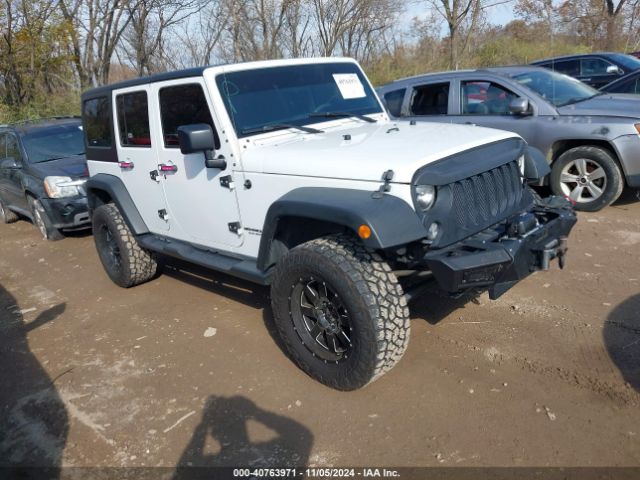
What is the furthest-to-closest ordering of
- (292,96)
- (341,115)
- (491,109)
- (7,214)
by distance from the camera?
(7,214)
(491,109)
(341,115)
(292,96)

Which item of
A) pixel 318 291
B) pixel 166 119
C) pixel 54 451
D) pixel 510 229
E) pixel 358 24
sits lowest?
pixel 54 451

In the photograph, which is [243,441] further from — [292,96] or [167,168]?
[292,96]

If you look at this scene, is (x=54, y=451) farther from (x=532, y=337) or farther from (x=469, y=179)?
(x=532, y=337)

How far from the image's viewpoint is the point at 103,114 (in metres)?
5.04

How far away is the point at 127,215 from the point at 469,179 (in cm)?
319

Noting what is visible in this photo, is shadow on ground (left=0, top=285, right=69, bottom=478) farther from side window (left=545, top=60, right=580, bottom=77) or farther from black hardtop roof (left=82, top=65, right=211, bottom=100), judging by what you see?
side window (left=545, top=60, right=580, bottom=77)

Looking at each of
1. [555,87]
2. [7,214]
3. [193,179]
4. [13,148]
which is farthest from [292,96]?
[7,214]

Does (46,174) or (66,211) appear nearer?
(66,211)

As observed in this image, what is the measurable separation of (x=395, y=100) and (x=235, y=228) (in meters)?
4.35

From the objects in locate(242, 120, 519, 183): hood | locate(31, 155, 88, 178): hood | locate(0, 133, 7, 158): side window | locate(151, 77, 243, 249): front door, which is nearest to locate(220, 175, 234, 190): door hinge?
locate(151, 77, 243, 249): front door

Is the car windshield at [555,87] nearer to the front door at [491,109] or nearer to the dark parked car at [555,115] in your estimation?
the dark parked car at [555,115]

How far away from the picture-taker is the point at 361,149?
10.4 ft

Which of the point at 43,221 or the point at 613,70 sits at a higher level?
the point at 613,70

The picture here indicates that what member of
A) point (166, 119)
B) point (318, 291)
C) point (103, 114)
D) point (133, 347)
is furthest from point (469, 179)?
point (103, 114)
